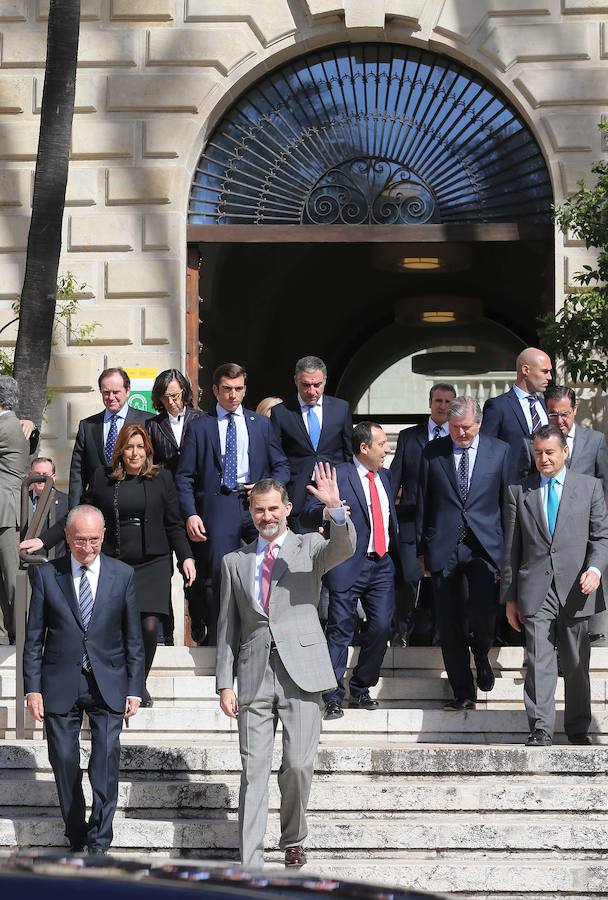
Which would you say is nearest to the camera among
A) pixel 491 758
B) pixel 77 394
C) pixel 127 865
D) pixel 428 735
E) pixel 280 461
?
pixel 127 865

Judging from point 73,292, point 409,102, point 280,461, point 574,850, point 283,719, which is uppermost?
point 409,102

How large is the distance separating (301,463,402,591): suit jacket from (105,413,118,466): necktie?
4.28ft

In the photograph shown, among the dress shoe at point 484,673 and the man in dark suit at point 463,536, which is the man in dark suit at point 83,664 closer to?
the man in dark suit at point 463,536

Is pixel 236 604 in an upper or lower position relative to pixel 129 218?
lower

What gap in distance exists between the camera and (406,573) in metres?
10.9

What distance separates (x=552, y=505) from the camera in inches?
383

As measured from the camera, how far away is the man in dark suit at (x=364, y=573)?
1005 cm

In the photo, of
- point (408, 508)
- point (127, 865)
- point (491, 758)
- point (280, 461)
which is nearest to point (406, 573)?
point (408, 508)

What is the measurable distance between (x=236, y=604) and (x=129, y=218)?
6.72m

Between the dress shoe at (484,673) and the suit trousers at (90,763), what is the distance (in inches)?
100

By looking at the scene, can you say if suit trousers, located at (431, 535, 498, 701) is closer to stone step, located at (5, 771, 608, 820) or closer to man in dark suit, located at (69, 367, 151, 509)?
stone step, located at (5, 771, 608, 820)

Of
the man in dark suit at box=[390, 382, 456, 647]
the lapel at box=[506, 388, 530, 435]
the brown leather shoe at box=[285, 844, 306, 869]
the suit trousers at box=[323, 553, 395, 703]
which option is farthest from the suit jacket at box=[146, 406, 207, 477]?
the brown leather shoe at box=[285, 844, 306, 869]

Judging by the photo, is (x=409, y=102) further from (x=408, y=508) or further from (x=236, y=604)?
(x=236, y=604)

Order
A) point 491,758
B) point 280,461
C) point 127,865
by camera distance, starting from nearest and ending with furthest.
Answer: point 127,865, point 491,758, point 280,461
